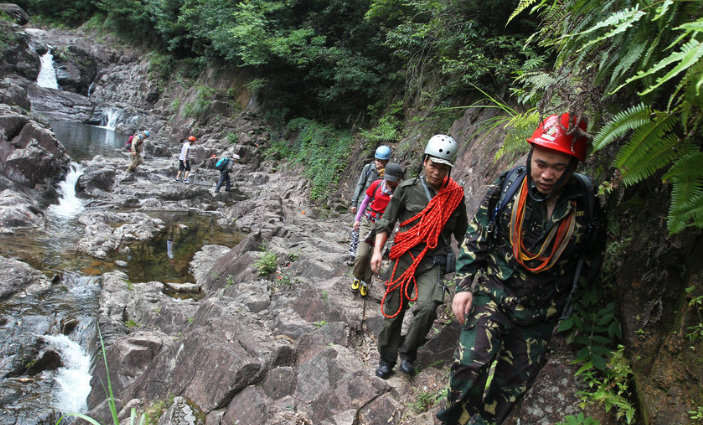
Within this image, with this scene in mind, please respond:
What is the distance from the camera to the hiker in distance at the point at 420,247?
352 cm

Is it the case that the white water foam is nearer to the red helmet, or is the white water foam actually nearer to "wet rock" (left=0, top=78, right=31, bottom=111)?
the red helmet

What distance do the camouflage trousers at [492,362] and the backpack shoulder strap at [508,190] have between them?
0.49 metres

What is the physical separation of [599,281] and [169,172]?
1860 centimetres

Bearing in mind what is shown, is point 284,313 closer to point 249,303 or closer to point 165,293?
point 249,303

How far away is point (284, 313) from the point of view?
582 cm

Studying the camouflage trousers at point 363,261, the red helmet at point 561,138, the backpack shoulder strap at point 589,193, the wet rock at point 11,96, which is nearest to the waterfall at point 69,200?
the wet rock at point 11,96

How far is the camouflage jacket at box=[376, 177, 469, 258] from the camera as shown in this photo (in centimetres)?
369

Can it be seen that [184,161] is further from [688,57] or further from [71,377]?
[688,57]

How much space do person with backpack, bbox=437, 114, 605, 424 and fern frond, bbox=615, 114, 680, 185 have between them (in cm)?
38

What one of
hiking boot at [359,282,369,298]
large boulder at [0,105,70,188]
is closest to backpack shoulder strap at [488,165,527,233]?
hiking boot at [359,282,369,298]

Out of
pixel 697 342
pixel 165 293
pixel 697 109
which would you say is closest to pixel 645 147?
pixel 697 109

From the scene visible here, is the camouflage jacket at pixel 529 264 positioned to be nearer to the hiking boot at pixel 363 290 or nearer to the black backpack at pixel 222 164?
the hiking boot at pixel 363 290

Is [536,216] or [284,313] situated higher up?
[536,216]

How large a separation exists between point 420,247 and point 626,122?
1.98 m
